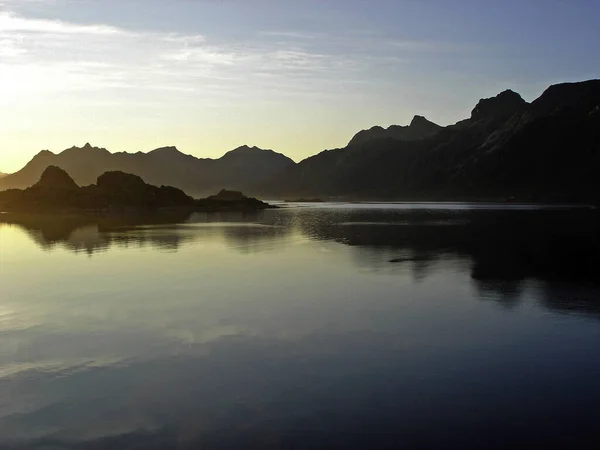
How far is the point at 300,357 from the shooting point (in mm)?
20609

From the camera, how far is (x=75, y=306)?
101 ft

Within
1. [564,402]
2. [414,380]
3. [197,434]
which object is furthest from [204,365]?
[564,402]

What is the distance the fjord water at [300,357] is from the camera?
47.2 ft

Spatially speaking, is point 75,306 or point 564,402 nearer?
point 564,402

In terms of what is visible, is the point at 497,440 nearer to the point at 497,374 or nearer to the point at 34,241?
the point at 497,374

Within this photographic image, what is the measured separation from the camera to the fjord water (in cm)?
1439

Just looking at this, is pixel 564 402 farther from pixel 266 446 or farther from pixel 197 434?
pixel 197 434

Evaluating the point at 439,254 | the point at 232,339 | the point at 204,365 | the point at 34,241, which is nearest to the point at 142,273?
the point at 232,339

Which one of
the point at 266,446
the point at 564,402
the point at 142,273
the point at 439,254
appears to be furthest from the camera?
the point at 439,254

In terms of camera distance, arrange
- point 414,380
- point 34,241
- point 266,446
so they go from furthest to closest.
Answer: point 34,241 → point 414,380 → point 266,446

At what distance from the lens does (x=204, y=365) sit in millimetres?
19766

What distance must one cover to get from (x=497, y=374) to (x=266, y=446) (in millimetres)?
9088

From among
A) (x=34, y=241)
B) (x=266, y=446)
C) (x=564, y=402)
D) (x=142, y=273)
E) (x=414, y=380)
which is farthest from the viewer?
(x=34, y=241)

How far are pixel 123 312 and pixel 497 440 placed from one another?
21154mm
